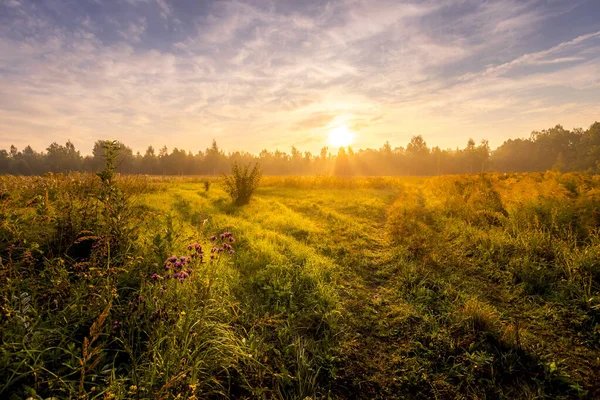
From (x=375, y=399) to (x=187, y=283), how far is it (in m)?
2.24

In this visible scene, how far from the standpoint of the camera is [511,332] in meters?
3.03

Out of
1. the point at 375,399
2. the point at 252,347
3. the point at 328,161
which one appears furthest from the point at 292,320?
the point at 328,161

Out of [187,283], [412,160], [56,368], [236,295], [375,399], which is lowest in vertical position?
[375,399]

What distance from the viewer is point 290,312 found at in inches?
144

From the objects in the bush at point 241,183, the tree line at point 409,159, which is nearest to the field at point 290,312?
the bush at point 241,183

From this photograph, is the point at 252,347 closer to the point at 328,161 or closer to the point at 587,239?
the point at 587,239

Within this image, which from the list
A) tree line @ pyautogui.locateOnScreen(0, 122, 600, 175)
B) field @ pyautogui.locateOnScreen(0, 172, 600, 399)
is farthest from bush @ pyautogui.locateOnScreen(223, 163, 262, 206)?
tree line @ pyautogui.locateOnScreen(0, 122, 600, 175)

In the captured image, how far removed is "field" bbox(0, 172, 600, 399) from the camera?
219cm

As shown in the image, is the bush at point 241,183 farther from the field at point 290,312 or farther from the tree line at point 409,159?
the tree line at point 409,159

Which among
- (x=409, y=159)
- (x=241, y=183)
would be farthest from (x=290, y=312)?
(x=409, y=159)

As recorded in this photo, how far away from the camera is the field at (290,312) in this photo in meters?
2.19

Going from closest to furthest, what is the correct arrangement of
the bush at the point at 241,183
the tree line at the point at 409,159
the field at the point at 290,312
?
the field at the point at 290,312
the bush at the point at 241,183
the tree line at the point at 409,159

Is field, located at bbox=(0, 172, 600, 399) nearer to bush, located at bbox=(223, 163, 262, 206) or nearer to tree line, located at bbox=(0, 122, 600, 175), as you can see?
bush, located at bbox=(223, 163, 262, 206)

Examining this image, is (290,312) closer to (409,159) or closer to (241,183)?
(241,183)
